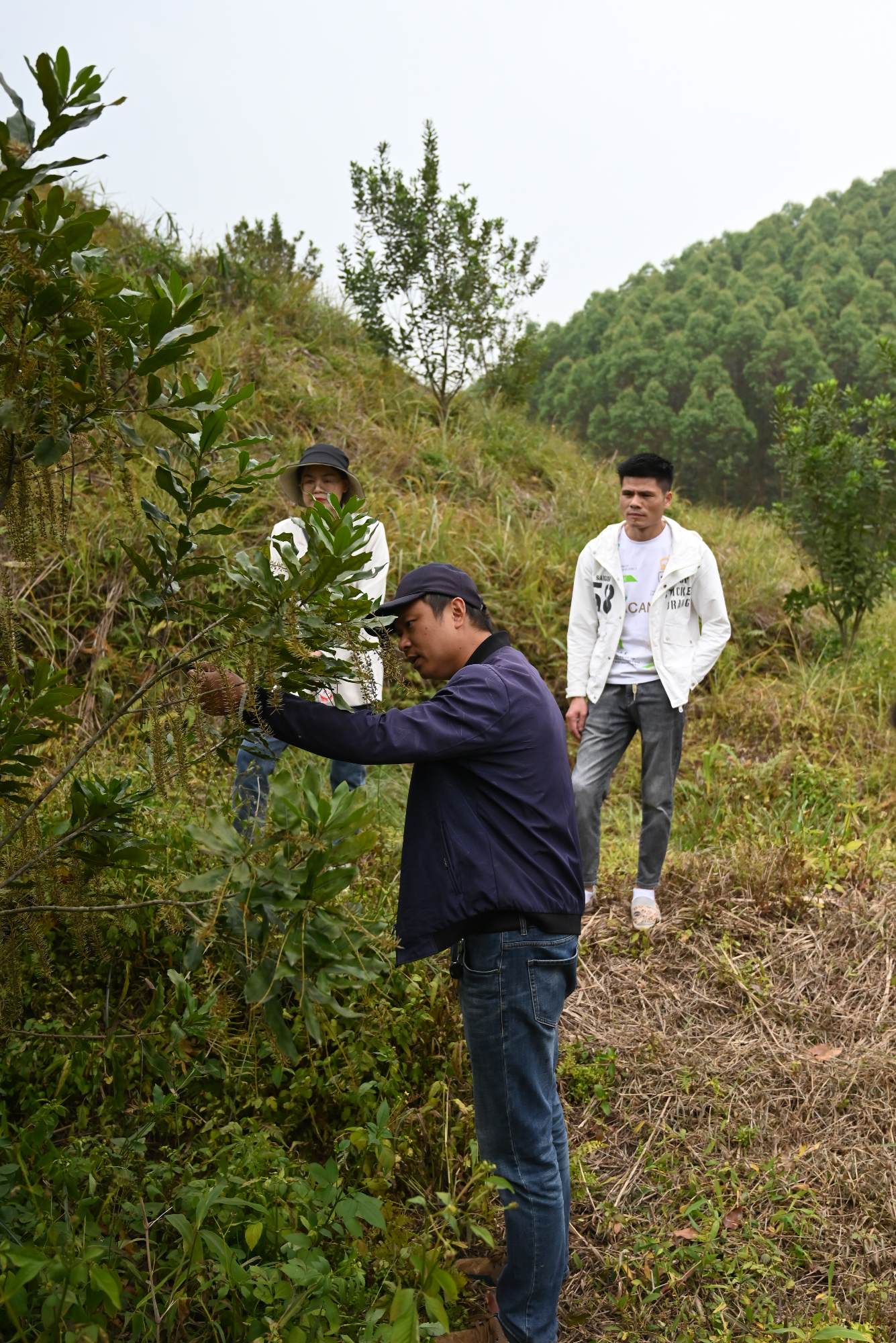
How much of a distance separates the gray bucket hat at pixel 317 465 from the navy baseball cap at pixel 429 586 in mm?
1468

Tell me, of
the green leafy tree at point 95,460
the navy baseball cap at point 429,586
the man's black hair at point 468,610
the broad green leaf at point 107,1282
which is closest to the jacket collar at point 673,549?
the man's black hair at point 468,610

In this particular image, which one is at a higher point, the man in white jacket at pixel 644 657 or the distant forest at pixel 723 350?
the distant forest at pixel 723 350

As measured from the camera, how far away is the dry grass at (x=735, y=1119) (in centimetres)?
300

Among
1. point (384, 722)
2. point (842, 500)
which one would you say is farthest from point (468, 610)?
point (842, 500)

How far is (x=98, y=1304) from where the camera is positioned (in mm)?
2000

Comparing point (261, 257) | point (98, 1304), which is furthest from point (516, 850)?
point (261, 257)

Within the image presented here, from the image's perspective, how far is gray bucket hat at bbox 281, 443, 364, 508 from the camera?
4.18m

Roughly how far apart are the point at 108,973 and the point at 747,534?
809cm

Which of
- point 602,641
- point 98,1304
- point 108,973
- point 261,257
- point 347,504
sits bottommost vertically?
point 98,1304

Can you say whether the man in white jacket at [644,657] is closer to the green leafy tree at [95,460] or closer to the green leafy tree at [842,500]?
the green leafy tree at [95,460]

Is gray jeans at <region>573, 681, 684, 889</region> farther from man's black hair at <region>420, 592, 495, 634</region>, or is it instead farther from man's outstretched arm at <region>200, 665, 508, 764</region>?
man's outstretched arm at <region>200, 665, 508, 764</region>

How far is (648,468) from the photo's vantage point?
14.8 ft

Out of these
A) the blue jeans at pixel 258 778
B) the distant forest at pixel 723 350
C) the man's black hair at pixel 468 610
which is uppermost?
the distant forest at pixel 723 350

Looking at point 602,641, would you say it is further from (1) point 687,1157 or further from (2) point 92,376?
(2) point 92,376
